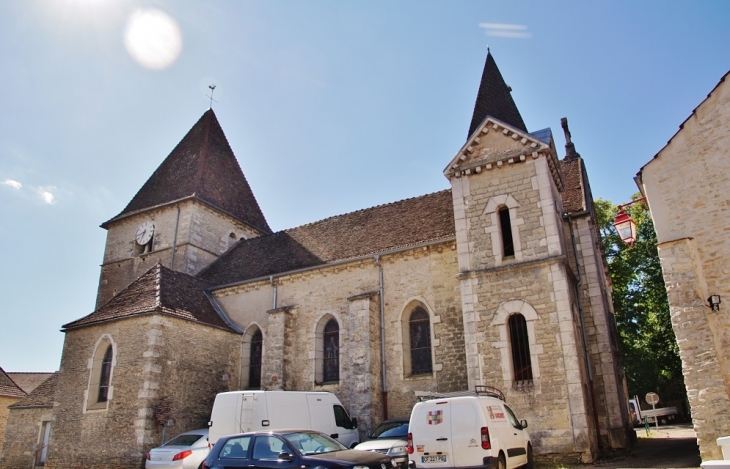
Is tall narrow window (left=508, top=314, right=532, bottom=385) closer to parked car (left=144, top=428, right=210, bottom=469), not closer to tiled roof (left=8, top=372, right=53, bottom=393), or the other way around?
parked car (left=144, top=428, right=210, bottom=469)

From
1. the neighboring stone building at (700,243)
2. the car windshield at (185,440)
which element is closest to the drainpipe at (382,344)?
the car windshield at (185,440)

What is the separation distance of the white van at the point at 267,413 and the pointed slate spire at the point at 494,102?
10.0m

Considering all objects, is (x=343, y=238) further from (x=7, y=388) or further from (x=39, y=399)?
(x=7, y=388)

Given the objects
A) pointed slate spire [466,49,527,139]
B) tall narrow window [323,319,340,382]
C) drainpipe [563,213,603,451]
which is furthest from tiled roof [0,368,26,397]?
drainpipe [563,213,603,451]

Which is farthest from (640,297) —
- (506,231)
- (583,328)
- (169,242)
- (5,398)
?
(5,398)

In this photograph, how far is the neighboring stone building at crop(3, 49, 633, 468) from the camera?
46.3 ft

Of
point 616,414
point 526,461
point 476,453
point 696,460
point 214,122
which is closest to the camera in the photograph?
point 476,453

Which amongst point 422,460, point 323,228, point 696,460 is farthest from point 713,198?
point 323,228

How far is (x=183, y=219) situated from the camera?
24.6m

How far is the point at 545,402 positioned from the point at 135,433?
11535 millimetres

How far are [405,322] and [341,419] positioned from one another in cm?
373

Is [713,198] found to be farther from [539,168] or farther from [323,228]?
[323,228]

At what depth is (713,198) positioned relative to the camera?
38.7ft

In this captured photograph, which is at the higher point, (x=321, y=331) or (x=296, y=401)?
(x=321, y=331)
